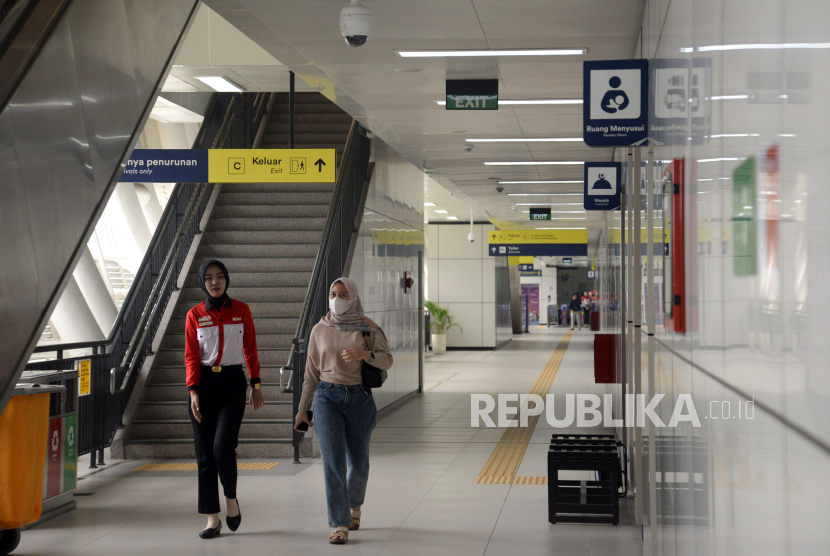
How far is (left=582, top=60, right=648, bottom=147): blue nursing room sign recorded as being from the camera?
4.71 meters

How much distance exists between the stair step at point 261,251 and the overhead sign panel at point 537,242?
13.0 meters

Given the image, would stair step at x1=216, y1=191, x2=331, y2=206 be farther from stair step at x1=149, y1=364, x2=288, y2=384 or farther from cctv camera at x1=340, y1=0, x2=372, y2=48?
cctv camera at x1=340, y1=0, x2=372, y2=48

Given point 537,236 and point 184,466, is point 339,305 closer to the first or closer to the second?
point 184,466

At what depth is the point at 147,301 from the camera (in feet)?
33.0

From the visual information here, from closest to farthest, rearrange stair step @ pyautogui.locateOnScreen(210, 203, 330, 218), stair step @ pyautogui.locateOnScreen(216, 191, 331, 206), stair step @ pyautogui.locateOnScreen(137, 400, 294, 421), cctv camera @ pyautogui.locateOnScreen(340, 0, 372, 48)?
1. cctv camera @ pyautogui.locateOnScreen(340, 0, 372, 48)
2. stair step @ pyautogui.locateOnScreen(137, 400, 294, 421)
3. stair step @ pyautogui.locateOnScreen(210, 203, 330, 218)
4. stair step @ pyautogui.locateOnScreen(216, 191, 331, 206)

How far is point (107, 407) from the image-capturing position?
8406mm

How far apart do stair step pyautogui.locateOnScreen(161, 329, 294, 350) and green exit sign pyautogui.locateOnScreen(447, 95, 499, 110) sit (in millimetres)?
3912

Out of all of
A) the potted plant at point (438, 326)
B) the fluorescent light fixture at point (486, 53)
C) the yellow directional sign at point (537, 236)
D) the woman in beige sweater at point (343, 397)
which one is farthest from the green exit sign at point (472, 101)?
the potted plant at point (438, 326)

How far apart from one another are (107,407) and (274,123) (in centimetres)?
684

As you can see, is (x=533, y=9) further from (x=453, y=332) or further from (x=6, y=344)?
(x=453, y=332)

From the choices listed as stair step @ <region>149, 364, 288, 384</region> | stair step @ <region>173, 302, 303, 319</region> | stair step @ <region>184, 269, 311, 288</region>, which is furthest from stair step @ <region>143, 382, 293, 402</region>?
stair step @ <region>184, 269, 311, 288</region>

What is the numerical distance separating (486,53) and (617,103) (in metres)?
2.24

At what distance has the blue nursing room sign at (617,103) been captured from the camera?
4.71m

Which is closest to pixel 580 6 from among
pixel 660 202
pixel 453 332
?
pixel 660 202
